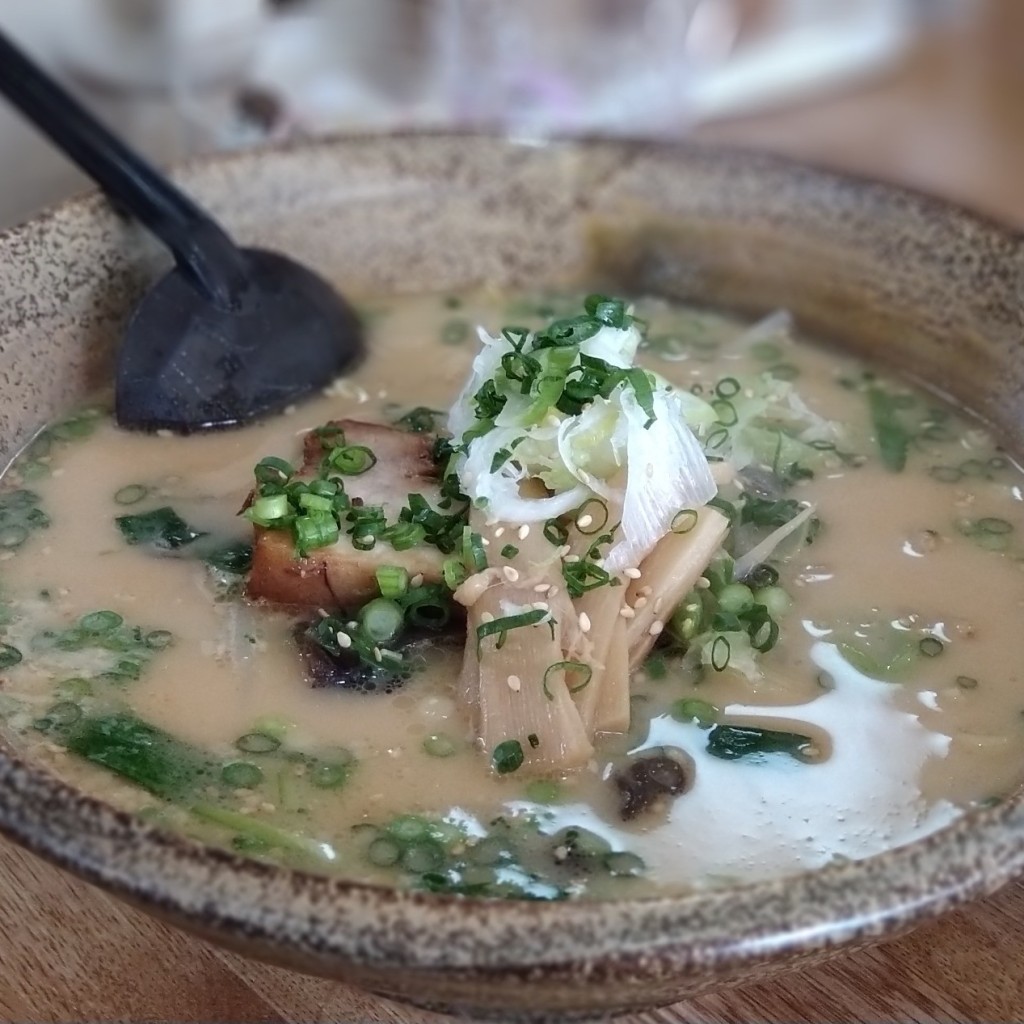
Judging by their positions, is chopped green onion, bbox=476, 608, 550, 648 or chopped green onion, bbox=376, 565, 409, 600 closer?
chopped green onion, bbox=476, 608, 550, 648

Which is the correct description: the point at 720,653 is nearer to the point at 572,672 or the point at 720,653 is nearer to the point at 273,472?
the point at 572,672

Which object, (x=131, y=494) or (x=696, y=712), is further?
Answer: (x=131, y=494)

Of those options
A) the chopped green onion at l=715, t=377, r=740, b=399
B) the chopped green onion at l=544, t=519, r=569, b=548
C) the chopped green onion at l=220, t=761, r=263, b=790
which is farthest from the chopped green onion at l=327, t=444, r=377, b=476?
the chopped green onion at l=715, t=377, r=740, b=399

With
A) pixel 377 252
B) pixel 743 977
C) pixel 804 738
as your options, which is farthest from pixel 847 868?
pixel 377 252

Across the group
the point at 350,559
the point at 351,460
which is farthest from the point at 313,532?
the point at 351,460

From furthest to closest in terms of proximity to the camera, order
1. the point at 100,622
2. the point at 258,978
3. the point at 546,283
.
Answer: the point at 546,283 → the point at 100,622 → the point at 258,978

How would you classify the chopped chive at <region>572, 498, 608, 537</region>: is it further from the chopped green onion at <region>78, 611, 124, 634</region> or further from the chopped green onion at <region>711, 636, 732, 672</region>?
the chopped green onion at <region>78, 611, 124, 634</region>

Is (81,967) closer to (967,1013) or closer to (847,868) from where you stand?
(847,868)
